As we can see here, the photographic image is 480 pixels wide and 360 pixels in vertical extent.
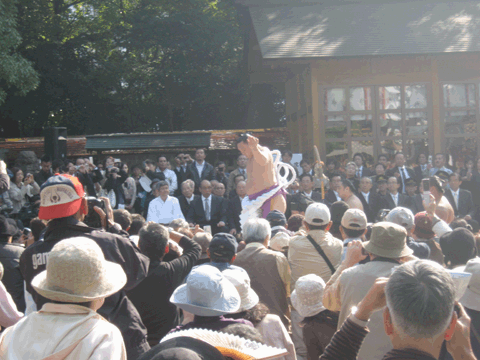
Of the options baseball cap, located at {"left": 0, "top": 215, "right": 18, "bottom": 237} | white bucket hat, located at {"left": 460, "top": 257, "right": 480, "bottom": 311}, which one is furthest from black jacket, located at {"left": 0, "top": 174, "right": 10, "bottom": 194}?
white bucket hat, located at {"left": 460, "top": 257, "right": 480, "bottom": 311}

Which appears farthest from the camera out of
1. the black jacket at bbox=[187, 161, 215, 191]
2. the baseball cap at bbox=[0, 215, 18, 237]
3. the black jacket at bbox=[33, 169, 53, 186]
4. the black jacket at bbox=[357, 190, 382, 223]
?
the black jacket at bbox=[187, 161, 215, 191]

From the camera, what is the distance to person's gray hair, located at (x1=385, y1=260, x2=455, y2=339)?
1.68 meters

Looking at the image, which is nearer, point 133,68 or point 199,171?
point 199,171

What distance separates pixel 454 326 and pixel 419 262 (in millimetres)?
259

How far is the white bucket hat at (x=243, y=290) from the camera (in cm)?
258

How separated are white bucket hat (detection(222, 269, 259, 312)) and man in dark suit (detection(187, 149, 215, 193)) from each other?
→ 25.0 ft

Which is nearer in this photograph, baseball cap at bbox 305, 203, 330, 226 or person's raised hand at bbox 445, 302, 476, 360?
person's raised hand at bbox 445, 302, 476, 360

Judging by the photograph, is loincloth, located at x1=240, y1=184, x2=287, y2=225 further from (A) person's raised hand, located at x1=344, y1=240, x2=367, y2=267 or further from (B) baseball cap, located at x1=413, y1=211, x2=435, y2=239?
(A) person's raised hand, located at x1=344, y1=240, x2=367, y2=267

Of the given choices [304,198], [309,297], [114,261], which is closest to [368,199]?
[304,198]

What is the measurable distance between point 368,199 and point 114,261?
20.8 feet

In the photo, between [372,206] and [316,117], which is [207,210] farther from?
[316,117]

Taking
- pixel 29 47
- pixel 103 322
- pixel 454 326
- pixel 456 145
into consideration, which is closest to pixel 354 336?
pixel 454 326

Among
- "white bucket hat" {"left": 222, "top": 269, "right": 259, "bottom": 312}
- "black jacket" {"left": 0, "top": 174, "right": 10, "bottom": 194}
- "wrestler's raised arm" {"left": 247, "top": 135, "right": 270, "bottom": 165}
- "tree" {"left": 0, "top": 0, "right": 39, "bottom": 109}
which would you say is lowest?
"white bucket hat" {"left": 222, "top": 269, "right": 259, "bottom": 312}

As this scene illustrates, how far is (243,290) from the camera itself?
2639mm
